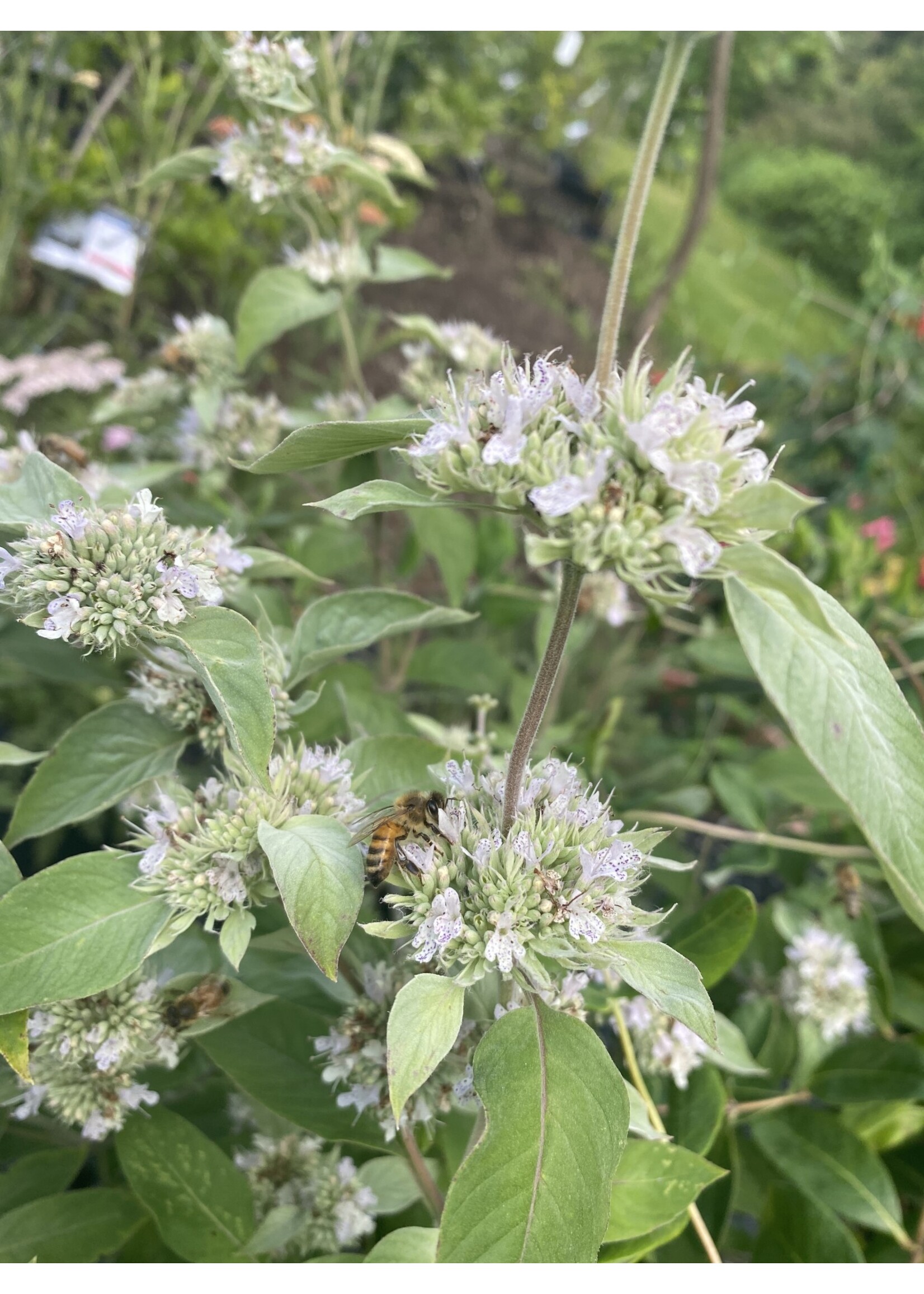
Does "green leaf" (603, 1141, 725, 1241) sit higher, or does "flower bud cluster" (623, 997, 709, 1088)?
"green leaf" (603, 1141, 725, 1241)

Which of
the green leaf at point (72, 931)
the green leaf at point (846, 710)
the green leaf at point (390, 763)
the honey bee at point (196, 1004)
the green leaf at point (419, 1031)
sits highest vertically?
the green leaf at point (846, 710)

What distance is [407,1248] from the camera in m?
0.56

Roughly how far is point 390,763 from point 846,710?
362mm

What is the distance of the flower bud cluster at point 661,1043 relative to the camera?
0.81 meters

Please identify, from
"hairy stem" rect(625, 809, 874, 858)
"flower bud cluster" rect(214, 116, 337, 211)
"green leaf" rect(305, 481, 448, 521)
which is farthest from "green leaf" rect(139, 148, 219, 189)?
"hairy stem" rect(625, 809, 874, 858)

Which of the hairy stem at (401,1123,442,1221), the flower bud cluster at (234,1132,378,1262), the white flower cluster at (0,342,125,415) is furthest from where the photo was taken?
the white flower cluster at (0,342,125,415)

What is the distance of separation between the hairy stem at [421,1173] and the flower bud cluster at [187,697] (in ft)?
0.99

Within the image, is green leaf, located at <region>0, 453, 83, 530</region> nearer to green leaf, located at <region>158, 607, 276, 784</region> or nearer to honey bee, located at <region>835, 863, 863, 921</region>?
green leaf, located at <region>158, 607, 276, 784</region>

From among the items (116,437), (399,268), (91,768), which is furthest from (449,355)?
(91,768)

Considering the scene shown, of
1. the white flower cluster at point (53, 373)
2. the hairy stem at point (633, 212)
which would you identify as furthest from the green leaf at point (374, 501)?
the white flower cluster at point (53, 373)

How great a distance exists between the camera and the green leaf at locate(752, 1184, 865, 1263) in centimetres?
→ 80

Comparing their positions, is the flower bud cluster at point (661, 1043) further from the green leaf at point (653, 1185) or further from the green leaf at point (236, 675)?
the green leaf at point (236, 675)

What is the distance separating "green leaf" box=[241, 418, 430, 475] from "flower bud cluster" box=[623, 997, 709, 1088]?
0.60 meters

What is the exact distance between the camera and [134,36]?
6.82ft
